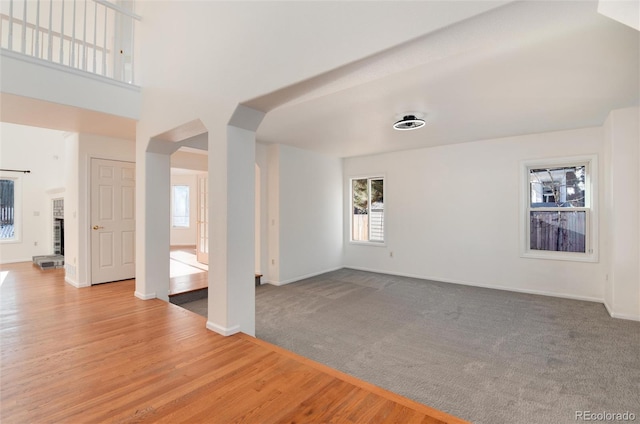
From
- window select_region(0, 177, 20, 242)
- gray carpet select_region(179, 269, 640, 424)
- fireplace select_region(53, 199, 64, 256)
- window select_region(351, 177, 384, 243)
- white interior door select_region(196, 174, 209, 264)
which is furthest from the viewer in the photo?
fireplace select_region(53, 199, 64, 256)

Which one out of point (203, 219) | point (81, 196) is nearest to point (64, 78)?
point (81, 196)

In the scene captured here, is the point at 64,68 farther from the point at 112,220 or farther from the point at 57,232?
the point at 57,232

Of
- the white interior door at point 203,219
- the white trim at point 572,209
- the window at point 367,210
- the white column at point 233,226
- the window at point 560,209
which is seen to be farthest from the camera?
the window at point 367,210

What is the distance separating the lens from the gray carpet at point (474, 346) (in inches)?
86.3

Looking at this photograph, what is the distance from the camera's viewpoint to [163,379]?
2.12m

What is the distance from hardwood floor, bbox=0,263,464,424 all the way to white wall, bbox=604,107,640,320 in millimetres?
3658

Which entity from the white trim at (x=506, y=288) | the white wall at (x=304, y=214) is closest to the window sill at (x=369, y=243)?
the white wall at (x=304, y=214)

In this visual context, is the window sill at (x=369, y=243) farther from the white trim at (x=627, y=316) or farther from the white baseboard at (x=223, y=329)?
the white baseboard at (x=223, y=329)

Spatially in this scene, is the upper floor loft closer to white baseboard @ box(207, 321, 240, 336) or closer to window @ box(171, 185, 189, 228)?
white baseboard @ box(207, 321, 240, 336)

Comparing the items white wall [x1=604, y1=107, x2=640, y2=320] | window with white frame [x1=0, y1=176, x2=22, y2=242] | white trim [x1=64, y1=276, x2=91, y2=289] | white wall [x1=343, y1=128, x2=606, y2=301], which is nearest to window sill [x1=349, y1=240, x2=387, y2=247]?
white wall [x1=343, y1=128, x2=606, y2=301]

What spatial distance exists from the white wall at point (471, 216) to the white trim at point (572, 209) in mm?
69

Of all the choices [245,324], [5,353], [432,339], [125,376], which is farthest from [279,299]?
[5,353]

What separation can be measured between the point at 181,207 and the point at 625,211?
11228 millimetres

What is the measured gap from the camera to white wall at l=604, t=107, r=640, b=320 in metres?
3.69
